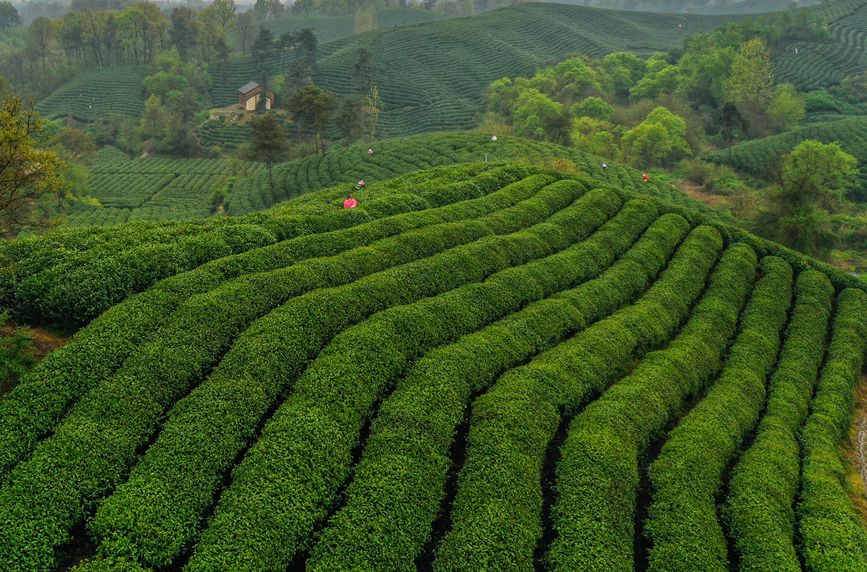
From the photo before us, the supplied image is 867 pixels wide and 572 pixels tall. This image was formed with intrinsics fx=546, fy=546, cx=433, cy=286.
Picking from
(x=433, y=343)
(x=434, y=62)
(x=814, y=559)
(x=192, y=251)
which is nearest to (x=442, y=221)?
(x=433, y=343)

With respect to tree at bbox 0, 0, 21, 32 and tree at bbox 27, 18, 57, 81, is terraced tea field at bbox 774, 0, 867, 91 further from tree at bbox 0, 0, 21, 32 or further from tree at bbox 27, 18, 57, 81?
tree at bbox 0, 0, 21, 32

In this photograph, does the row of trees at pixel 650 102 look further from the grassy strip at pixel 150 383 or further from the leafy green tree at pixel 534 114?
the grassy strip at pixel 150 383

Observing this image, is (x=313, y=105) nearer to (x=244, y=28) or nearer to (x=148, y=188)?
(x=148, y=188)

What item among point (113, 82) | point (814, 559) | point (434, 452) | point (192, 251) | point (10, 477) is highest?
point (113, 82)

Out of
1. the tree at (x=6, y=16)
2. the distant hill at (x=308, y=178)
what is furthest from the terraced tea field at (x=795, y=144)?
the tree at (x=6, y=16)

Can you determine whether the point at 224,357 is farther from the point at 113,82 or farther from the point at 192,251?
A: the point at 113,82

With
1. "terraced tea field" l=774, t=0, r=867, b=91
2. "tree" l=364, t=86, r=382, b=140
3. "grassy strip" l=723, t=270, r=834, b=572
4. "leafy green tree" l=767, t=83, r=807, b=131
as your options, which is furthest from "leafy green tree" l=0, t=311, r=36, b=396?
"terraced tea field" l=774, t=0, r=867, b=91
